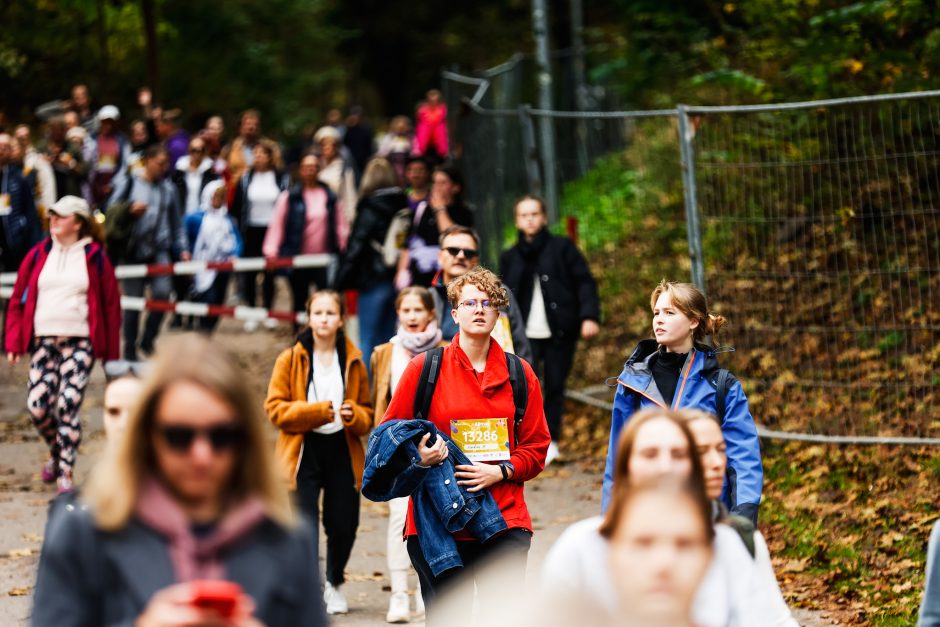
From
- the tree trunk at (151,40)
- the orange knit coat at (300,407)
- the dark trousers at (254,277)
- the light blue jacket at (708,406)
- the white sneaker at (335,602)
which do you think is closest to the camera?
the light blue jacket at (708,406)

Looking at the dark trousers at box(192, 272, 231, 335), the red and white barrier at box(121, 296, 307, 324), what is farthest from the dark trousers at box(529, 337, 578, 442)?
the dark trousers at box(192, 272, 231, 335)

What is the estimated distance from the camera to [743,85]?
43.5ft

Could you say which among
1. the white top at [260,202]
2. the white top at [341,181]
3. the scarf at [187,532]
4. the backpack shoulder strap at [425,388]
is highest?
the white top at [341,181]

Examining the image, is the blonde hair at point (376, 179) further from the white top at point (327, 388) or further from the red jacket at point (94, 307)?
the white top at point (327, 388)

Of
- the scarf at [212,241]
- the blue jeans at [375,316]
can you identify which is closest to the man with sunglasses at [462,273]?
the blue jeans at [375,316]

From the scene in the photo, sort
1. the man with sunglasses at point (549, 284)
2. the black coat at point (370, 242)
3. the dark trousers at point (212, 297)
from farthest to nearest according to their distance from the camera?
the dark trousers at point (212, 297) → the black coat at point (370, 242) → the man with sunglasses at point (549, 284)

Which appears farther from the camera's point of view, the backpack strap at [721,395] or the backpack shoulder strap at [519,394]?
the backpack shoulder strap at [519,394]

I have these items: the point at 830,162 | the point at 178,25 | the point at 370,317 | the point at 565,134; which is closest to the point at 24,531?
the point at 370,317

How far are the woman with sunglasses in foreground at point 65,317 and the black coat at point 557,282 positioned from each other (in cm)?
281

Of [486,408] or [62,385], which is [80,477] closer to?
[62,385]

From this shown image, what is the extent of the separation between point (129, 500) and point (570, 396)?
1032cm

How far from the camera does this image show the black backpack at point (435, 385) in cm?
675

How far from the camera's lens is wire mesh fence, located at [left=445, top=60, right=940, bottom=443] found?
9609 mm

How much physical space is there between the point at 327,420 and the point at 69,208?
10.6 ft
